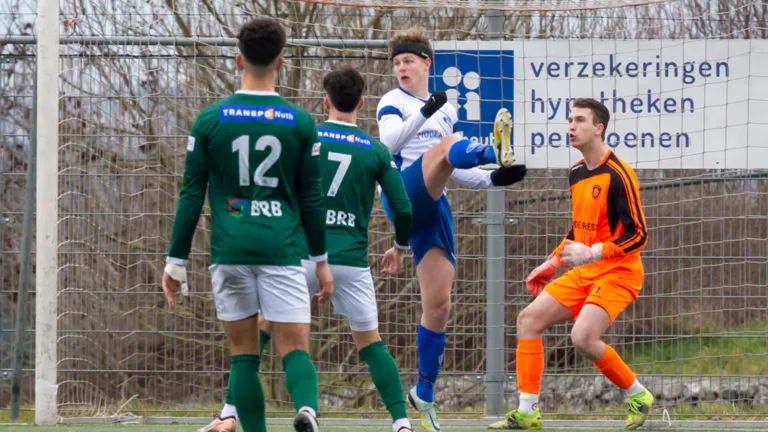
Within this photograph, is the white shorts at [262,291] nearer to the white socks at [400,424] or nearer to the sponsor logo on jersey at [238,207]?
the sponsor logo on jersey at [238,207]

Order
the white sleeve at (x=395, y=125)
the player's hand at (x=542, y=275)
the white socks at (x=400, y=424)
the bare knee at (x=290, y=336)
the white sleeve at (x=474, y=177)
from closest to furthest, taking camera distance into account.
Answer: the bare knee at (x=290, y=336), the white socks at (x=400, y=424), the white sleeve at (x=395, y=125), the white sleeve at (x=474, y=177), the player's hand at (x=542, y=275)

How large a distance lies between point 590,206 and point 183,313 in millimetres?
3047

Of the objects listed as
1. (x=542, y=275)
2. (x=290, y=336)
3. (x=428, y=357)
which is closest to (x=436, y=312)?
(x=428, y=357)

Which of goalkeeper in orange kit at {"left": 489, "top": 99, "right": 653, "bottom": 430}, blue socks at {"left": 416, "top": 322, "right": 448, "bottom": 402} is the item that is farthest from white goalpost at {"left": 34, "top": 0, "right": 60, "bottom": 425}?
goalkeeper in orange kit at {"left": 489, "top": 99, "right": 653, "bottom": 430}

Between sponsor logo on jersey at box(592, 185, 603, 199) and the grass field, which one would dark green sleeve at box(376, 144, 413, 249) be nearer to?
sponsor logo on jersey at box(592, 185, 603, 199)

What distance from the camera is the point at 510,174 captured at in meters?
5.82

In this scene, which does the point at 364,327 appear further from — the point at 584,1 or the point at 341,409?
the point at 584,1

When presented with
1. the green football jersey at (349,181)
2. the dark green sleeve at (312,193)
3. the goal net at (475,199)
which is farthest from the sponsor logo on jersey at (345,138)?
the goal net at (475,199)

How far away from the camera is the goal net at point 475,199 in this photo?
306 inches

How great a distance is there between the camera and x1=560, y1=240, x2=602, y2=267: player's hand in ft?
20.9

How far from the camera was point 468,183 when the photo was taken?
21.5ft

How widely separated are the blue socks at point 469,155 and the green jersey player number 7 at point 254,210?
1.58 meters

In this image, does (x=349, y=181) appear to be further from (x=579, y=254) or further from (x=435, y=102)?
(x=579, y=254)

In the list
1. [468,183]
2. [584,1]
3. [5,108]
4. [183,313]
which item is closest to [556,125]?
[584,1]
